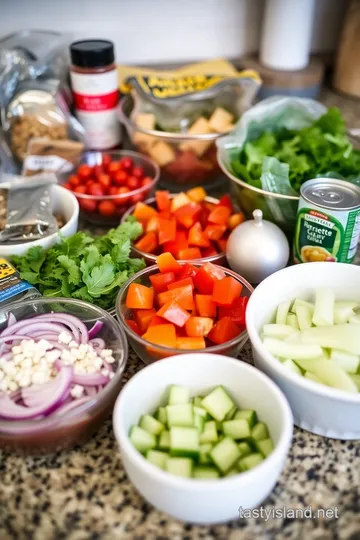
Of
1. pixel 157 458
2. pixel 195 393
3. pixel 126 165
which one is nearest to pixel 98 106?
pixel 126 165

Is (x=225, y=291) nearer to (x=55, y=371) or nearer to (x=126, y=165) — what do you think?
(x=55, y=371)

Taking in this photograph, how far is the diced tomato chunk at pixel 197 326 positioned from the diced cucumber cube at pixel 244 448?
206 millimetres

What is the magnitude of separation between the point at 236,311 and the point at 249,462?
294 mm

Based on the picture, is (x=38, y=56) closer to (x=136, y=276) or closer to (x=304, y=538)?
(x=136, y=276)

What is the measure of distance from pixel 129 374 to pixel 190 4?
4.10ft

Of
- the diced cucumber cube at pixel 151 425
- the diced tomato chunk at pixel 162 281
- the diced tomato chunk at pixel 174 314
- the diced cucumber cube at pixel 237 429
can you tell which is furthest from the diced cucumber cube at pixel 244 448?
the diced tomato chunk at pixel 162 281

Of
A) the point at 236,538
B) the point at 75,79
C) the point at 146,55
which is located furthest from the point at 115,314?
the point at 146,55

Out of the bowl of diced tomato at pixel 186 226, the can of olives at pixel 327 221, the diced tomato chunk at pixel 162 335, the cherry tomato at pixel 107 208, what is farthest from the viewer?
the cherry tomato at pixel 107 208

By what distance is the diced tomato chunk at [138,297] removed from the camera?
0.94m

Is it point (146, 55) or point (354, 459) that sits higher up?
point (146, 55)

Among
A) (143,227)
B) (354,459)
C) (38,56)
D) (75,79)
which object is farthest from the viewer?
(38,56)

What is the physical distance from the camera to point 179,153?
1.38m

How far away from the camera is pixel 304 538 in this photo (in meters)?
0.69

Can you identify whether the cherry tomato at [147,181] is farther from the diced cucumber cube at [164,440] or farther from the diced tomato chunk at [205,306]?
the diced cucumber cube at [164,440]
